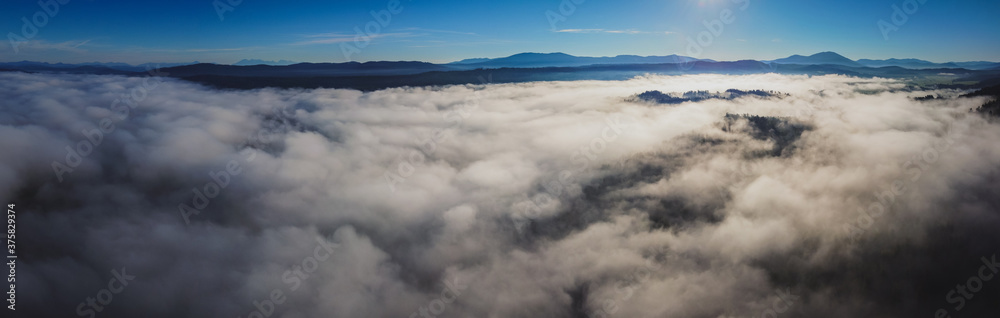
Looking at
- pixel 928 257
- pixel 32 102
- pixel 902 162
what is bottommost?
pixel 928 257

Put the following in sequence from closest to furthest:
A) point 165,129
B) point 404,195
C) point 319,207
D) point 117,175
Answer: point 319,207 → point 404,195 → point 117,175 → point 165,129

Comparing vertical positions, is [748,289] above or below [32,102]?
below

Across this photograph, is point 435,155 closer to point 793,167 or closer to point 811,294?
point 811,294

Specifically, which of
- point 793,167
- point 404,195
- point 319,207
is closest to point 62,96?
point 319,207

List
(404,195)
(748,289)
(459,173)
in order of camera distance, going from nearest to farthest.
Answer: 1. (748,289)
2. (404,195)
3. (459,173)

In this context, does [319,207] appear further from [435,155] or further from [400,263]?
[435,155]

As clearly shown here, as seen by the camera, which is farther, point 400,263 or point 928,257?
point 928,257

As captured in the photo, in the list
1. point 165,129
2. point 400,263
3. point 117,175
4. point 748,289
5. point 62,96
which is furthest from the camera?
point 62,96

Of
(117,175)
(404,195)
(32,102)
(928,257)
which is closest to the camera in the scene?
(928,257)

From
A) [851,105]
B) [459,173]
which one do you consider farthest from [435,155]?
[851,105]

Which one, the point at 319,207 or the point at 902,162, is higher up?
the point at 902,162
